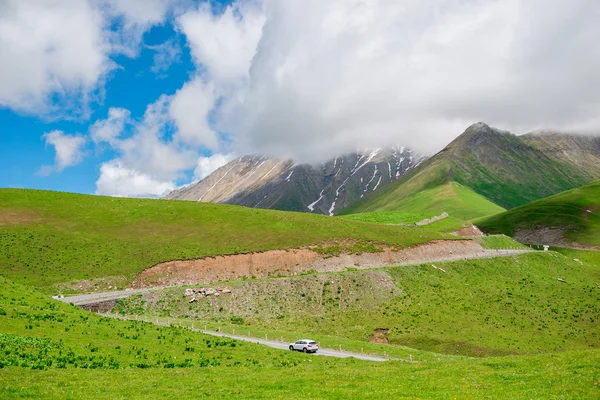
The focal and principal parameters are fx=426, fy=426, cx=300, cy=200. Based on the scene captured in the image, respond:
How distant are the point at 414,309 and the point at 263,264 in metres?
29.2

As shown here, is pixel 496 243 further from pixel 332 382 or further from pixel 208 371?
pixel 208 371

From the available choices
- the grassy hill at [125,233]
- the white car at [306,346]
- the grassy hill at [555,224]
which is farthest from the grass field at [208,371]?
the grassy hill at [555,224]

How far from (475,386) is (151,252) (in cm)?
6905

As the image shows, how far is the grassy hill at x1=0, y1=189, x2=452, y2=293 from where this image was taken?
73.1 meters

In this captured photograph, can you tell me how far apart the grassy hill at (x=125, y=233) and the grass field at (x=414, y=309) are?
53.0 ft

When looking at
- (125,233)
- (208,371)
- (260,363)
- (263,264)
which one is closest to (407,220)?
(263,264)

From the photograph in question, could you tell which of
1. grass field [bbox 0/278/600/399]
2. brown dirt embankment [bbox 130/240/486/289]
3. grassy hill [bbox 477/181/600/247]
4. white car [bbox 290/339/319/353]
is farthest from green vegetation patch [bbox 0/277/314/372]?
grassy hill [bbox 477/181/600/247]

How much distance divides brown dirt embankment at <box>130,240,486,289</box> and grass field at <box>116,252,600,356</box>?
28.8 ft

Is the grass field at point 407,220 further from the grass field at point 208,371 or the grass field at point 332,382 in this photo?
the grass field at point 332,382

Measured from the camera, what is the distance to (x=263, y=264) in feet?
263

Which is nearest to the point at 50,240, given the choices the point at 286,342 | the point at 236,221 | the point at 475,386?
the point at 236,221

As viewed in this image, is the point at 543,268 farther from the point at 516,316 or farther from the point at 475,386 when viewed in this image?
the point at 475,386

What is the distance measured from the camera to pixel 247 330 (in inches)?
2073

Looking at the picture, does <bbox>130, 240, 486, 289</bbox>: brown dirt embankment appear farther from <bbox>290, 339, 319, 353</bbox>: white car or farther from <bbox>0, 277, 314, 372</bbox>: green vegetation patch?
<bbox>290, 339, 319, 353</bbox>: white car
